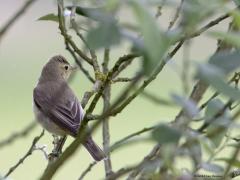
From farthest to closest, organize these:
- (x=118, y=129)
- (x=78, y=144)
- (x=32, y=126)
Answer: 1. (x=118, y=129)
2. (x=32, y=126)
3. (x=78, y=144)

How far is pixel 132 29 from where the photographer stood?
3.16 ft

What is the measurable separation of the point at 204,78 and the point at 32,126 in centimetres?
55

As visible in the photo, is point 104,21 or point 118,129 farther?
point 118,129

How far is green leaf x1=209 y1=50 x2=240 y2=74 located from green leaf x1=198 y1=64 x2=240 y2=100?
3 centimetres

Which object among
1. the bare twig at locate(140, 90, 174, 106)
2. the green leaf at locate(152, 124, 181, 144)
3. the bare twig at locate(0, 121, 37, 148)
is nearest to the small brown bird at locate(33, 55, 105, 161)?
the bare twig at locate(0, 121, 37, 148)

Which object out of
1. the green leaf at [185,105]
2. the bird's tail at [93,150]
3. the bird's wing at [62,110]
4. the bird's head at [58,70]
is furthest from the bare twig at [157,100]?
the bird's head at [58,70]

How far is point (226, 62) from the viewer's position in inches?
34.4

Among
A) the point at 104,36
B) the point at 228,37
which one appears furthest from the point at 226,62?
the point at 104,36

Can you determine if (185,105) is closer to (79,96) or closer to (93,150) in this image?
(93,150)

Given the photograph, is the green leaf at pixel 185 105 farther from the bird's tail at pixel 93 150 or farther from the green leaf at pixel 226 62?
the bird's tail at pixel 93 150

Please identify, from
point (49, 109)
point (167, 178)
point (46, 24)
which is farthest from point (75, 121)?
point (46, 24)

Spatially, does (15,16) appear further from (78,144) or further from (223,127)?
(223,127)

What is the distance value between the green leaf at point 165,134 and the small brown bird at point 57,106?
2642 millimetres

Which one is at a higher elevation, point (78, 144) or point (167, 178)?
point (78, 144)
